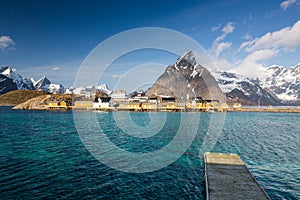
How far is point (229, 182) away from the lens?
12.6 metres

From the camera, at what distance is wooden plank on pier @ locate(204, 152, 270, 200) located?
10.9 m


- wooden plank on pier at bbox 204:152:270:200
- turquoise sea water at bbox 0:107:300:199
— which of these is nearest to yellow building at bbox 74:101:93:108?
turquoise sea water at bbox 0:107:300:199

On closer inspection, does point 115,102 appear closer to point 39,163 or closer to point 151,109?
point 151,109

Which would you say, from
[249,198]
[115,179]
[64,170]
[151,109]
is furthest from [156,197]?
[151,109]

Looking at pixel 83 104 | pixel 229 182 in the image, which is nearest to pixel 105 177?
pixel 229 182

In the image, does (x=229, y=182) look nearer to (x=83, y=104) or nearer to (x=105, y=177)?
(x=105, y=177)

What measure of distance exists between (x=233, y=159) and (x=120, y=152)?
11348 mm

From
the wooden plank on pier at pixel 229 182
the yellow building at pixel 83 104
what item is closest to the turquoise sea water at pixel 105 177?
the wooden plank on pier at pixel 229 182

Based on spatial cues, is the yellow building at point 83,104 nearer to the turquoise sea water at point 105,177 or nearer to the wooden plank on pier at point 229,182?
the turquoise sea water at point 105,177

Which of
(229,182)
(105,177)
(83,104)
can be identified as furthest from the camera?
(83,104)

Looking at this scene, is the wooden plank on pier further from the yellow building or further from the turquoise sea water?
the yellow building

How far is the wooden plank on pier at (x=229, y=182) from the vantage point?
10.9 meters

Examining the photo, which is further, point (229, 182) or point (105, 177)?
point (105, 177)

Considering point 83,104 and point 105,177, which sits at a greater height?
point 83,104
